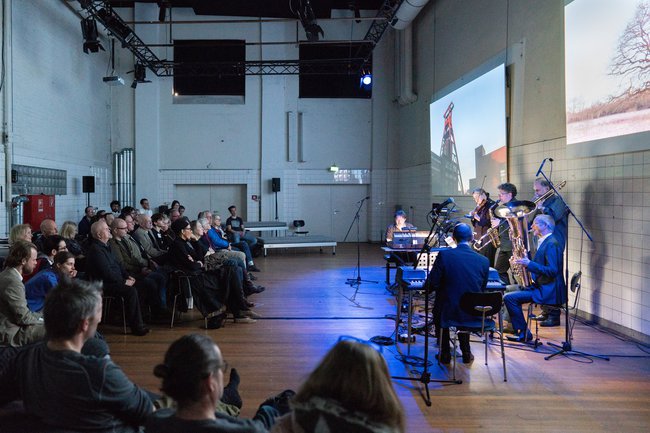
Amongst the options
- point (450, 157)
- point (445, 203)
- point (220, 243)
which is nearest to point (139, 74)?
point (220, 243)

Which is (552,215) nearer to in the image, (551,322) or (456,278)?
(551,322)

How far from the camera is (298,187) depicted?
15.0 m

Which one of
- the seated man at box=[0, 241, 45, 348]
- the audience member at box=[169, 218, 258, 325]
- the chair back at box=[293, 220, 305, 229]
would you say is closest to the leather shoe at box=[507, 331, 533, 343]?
the audience member at box=[169, 218, 258, 325]

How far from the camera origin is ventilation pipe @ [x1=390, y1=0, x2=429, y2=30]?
32.7ft

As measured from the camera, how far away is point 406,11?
1040cm

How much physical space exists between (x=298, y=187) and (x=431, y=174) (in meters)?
4.80

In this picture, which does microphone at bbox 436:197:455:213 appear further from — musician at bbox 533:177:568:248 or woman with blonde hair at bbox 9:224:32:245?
woman with blonde hair at bbox 9:224:32:245

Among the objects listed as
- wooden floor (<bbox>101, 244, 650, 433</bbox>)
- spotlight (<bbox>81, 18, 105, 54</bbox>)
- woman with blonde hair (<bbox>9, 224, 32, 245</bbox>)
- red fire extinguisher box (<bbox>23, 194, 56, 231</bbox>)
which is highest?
spotlight (<bbox>81, 18, 105, 54</bbox>)

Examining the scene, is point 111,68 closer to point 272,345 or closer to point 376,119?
point 376,119

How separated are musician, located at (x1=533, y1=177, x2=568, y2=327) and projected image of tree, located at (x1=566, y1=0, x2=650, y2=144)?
0.71 meters

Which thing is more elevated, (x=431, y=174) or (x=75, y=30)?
(x=75, y=30)

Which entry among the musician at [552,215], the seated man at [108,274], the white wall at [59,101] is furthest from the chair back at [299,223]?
the musician at [552,215]

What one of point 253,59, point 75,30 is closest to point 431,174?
point 253,59

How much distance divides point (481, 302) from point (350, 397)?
2866 mm
